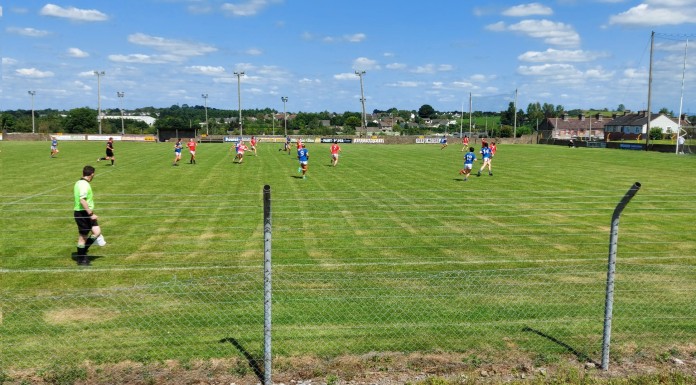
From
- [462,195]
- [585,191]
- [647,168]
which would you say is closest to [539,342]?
[462,195]

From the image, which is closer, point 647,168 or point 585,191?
point 585,191

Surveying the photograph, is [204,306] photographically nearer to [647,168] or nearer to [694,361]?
[694,361]

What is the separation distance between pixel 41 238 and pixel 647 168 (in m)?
34.6

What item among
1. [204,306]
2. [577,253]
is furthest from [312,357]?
[577,253]

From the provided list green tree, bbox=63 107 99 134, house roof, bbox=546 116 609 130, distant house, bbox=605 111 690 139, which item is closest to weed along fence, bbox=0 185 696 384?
distant house, bbox=605 111 690 139

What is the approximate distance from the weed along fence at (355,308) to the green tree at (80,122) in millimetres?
139777

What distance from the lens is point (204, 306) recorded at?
805 cm

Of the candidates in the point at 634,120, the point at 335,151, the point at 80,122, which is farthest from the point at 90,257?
the point at 80,122

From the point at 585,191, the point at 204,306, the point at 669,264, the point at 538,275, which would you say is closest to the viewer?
the point at 204,306

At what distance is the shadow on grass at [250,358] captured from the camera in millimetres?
6020

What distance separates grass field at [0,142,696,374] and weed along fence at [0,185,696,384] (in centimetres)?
3

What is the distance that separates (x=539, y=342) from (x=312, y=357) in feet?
9.44

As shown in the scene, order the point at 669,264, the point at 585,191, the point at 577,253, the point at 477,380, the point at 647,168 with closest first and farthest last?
the point at 477,380, the point at 669,264, the point at 577,253, the point at 585,191, the point at 647,168

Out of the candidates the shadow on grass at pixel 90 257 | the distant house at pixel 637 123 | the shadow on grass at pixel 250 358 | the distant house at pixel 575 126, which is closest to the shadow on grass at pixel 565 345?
the shadow on grass at pixel 250 358
